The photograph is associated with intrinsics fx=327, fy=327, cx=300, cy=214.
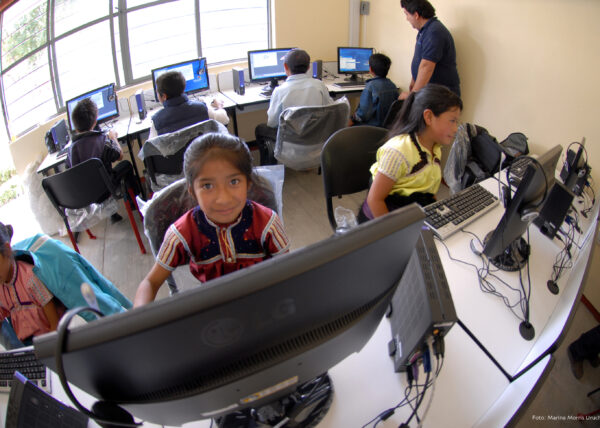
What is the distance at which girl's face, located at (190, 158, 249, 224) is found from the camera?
95 centimetres

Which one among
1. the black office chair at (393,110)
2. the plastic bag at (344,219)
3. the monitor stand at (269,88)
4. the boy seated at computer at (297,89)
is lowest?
the plastic bag at (344,219)

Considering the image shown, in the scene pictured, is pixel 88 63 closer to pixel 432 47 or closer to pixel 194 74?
pixel 194 74

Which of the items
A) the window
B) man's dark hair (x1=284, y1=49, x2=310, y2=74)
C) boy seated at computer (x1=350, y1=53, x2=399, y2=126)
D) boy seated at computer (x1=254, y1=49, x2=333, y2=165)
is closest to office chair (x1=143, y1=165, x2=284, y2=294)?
boy seated at computer (x1=254, y1=49, x2=333, y2=165)

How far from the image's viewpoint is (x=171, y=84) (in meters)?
2.49

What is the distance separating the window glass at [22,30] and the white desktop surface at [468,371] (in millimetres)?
3673

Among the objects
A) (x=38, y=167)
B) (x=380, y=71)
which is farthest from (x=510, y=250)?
(x=38, y=167)

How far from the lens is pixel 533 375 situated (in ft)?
2.53

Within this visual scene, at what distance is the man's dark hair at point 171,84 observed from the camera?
246 cm

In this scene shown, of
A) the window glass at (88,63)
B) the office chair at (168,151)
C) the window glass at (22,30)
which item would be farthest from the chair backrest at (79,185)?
the window glass at (88,63)

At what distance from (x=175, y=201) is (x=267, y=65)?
9.72 ft

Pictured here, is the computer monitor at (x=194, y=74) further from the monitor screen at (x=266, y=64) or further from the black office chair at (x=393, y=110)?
the black office chair at (x=393, y=110)

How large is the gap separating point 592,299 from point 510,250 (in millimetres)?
1273

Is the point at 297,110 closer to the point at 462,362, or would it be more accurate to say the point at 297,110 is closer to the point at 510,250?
the point at 510,250

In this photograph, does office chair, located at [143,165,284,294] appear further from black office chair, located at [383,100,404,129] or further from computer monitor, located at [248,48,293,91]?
computer monitor, located at [248,48,293,91]
